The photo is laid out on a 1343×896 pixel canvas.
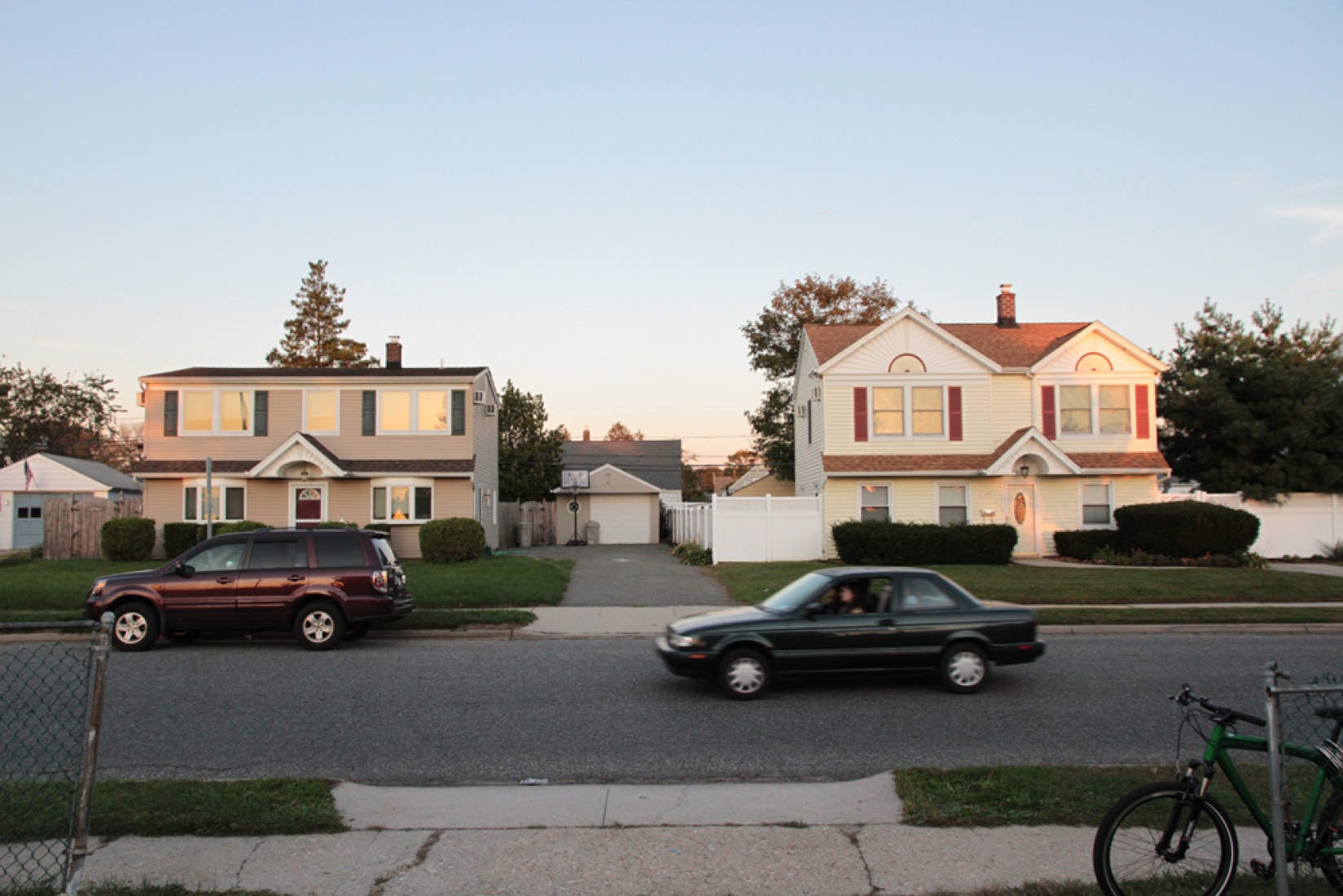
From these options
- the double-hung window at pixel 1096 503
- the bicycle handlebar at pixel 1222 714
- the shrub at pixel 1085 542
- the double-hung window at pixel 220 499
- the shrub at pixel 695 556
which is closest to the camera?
the bicycle handlebar at pixel 1222 714

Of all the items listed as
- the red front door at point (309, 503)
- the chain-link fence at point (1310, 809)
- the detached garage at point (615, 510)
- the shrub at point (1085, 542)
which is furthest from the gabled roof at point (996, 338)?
the chain-link fence at point (1310, 809)

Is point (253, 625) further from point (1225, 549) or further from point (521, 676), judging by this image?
point (1225, 549)

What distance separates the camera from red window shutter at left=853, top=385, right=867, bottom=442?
91.6 feet

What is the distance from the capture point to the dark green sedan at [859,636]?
10086mm

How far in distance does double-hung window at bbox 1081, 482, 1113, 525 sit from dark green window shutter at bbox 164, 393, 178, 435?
27.0m

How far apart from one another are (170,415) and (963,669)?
86.3 ft

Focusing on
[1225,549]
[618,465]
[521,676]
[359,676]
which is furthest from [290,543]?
[618,465]

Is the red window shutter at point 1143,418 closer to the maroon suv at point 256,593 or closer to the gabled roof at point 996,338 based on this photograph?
the gabled roof at point 996,338

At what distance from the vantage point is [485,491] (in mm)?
33219

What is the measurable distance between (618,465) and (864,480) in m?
28.4

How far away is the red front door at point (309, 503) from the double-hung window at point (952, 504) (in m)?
18.2

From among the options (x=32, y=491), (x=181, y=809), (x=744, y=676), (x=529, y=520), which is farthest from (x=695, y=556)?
(x=32, y=491)

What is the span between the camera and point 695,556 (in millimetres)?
27969

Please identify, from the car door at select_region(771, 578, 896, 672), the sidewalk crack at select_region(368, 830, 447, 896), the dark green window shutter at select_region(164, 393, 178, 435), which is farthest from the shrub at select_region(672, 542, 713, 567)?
the sidewalk crack at select_region(368, 830, 447, 896)
